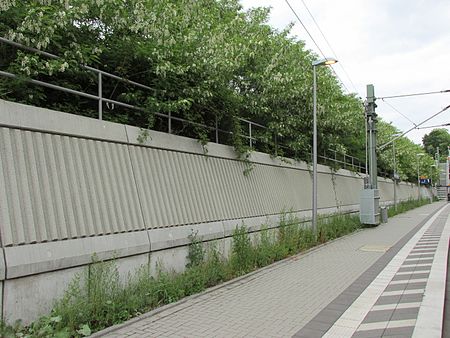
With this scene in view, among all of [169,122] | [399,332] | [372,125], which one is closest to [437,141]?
[372,125]

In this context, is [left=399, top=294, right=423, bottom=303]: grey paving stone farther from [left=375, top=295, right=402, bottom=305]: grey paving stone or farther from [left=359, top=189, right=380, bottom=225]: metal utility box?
[left=359, top=189, right=380, bottom=225]: metal utility box

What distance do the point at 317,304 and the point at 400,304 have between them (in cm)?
126

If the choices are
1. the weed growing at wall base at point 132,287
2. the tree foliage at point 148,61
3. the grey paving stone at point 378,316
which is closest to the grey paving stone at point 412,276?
the grey paving stone at point 378,316

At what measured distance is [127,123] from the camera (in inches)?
333

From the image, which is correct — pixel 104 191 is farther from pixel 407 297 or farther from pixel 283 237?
pixel 283 237

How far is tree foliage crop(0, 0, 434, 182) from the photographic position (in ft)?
20.3

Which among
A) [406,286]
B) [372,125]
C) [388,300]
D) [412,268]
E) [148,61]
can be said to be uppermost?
[148,61]

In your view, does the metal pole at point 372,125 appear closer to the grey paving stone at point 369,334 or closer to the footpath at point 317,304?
the footpath at point 317,304

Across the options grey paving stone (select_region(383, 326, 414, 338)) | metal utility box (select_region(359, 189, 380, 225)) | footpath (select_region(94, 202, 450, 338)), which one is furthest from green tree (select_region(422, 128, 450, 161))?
grey paving stone (select_region(383, 326, 414, 338))

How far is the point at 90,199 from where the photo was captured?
650 centimetres

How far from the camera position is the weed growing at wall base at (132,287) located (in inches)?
190

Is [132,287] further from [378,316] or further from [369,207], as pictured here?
[369,207]

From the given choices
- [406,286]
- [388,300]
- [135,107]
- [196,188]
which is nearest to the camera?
[388,300]

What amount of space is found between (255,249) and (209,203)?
151 centimetres
